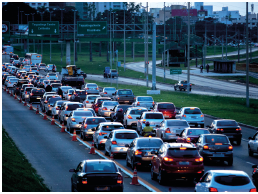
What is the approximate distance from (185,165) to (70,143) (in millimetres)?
13594

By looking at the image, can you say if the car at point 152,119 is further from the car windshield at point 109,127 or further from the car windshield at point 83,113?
the car windshield at point 109,127

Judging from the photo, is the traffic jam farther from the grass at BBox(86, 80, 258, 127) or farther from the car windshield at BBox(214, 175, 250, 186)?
the grass at BBox(86, 80, 258, 127)

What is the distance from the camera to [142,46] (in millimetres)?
196750

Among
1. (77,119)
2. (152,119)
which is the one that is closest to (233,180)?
(152,119)

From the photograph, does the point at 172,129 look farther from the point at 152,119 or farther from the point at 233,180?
the point at 233,180

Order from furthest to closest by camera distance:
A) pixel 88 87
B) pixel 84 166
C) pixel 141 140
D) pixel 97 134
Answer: pixel 88 87 < pixel 97 134 < pixel 141 140 < pixel 84 166

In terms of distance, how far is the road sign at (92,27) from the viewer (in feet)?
299

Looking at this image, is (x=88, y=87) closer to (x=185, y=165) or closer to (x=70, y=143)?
(x=70, y=143)

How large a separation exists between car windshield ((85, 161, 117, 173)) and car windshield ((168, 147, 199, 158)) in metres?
3.65

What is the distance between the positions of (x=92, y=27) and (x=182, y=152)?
74885mm

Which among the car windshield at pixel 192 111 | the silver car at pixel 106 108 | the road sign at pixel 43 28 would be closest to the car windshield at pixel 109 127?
the car windshield at pixel 192 111

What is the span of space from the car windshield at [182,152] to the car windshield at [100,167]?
3.65 m

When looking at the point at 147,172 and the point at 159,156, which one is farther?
the point at 147,172

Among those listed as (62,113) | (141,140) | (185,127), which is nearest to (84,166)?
(141,140)
